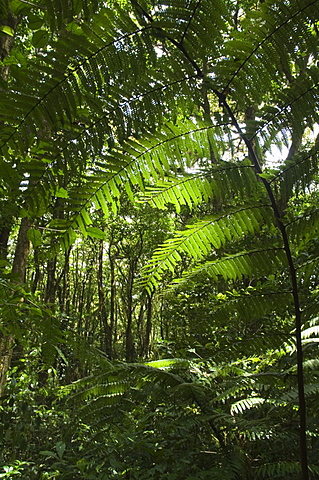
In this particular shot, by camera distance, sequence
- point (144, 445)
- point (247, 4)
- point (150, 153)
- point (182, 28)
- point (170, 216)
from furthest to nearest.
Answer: point (170, 216) < point (247, 4) < point (144, 445) < point (150, 153) < point (182, 28)

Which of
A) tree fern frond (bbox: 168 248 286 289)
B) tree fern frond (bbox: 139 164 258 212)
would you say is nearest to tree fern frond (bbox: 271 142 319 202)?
tree fern frond (bbox: 139 164 258 212)

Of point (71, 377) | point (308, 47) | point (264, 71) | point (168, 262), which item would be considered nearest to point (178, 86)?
point (264, 71)

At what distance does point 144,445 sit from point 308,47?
2.14 m

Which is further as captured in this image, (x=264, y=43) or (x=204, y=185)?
(x=204, y=185)

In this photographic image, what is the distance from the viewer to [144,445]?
2.06 meters

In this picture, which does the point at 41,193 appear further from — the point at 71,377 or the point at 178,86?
the point at 71,377

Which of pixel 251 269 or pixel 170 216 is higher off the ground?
pixel 170 216

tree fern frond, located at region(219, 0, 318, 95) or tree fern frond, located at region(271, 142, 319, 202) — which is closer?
tree fern frond, located at region(219, 0, 318, 95)

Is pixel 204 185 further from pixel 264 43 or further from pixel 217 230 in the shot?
pixel 264 43

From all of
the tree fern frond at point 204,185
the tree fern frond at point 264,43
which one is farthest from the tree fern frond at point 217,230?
the tree fern frond at point 264,43

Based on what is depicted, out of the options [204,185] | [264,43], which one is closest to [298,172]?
[204,185]

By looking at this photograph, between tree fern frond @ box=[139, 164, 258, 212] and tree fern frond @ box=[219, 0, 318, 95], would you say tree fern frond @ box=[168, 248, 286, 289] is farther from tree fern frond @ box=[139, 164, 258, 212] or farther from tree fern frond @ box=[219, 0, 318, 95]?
tree fern frond @ box=[219, 0, 318, 95]

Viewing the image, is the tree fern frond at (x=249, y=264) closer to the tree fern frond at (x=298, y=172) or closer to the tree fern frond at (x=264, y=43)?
the tree fern frond at (x=298, y=172)

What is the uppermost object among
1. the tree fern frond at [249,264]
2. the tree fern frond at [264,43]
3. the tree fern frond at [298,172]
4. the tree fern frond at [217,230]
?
the tree fern frond at [264,43]
